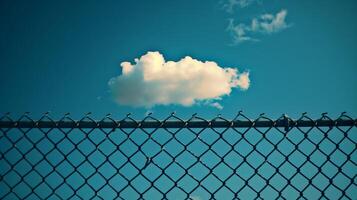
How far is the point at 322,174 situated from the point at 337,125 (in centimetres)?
52

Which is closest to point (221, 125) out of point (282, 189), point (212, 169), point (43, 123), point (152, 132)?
point (212, 169)

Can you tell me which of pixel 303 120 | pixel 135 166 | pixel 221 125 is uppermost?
pixel 303 120

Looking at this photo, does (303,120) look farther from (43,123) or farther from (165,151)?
(43,123)

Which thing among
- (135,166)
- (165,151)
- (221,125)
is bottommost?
(135,166)

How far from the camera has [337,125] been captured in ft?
9.29

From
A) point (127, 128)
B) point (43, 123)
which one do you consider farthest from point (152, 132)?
point (43, 123)

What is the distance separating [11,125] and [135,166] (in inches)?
50.9

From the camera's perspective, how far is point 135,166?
2754 mm

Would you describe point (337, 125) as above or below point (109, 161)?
above

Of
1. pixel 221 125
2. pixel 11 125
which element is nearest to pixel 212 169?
pixel 221 125

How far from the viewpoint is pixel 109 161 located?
108 inches

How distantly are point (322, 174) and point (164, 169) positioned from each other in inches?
62.7

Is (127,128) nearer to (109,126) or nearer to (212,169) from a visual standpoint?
(109,126)

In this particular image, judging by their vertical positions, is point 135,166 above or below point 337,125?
below
